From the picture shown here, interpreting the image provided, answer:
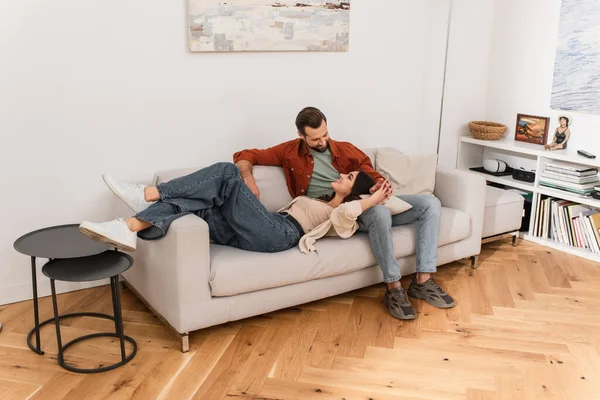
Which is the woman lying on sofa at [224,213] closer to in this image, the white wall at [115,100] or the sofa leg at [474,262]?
the white wall at [115,100]

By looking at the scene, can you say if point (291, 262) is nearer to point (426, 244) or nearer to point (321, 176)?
point (321, 176)

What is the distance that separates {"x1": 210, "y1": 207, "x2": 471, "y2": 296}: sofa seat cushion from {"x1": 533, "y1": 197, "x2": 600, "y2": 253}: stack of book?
1357 mm

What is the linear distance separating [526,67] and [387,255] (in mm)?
2298

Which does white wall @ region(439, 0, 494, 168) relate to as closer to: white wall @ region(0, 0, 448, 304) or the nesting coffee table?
white wall @ region(0, 0, 448, 304)

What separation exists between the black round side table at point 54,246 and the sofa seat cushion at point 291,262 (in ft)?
1.74

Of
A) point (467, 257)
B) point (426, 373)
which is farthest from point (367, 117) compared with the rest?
point (426, 373)

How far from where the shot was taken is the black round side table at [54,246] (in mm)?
2652

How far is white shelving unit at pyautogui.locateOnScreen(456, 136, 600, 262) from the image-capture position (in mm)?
4148

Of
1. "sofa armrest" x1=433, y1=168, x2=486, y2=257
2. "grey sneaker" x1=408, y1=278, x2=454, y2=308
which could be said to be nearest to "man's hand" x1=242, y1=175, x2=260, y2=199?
"grey sneaker" x1=408, y1=278, x2=454, y2=308

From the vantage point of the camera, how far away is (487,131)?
15.6 feet

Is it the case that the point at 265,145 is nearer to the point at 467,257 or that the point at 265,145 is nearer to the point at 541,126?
the point at 467,257

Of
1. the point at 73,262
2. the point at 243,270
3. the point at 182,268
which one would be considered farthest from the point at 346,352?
the point at 73,262

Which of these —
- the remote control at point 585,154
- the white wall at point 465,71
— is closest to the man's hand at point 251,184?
the white wall at point 465,71

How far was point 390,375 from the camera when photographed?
8.83 ft
